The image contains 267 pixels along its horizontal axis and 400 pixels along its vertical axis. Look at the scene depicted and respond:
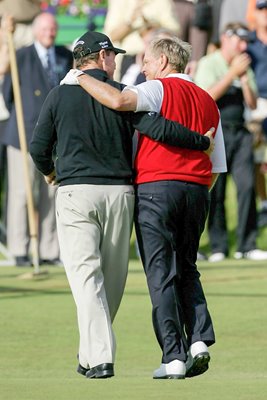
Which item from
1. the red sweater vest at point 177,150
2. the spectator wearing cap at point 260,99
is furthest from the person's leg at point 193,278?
the spectator wearing cap at point 260,99

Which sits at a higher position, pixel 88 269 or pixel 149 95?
pixel 149 95

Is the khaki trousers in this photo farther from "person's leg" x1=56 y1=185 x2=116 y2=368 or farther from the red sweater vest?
the red sweater vest

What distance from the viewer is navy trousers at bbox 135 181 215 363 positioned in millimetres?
9430

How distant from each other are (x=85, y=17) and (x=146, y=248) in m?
15.9

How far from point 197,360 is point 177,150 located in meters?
1.23

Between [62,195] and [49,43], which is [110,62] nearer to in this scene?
[62,195]

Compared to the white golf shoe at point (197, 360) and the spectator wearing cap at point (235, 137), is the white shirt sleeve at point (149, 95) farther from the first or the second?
the spectator wearing cap at point (235, 137)

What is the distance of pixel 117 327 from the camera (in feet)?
41.5

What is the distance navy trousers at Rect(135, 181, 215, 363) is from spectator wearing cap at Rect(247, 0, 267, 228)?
937 centimetres

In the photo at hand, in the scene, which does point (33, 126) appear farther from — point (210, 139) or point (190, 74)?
point (210, 139)

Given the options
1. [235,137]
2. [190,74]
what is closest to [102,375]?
[190,74]

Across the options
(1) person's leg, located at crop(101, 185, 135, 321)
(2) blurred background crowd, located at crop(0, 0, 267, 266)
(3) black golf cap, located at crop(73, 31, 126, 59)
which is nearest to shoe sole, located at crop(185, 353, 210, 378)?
(1) person's leg, located at crop(101, 185, 135, 321)

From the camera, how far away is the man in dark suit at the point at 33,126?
17.5 m

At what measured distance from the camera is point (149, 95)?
931cm
